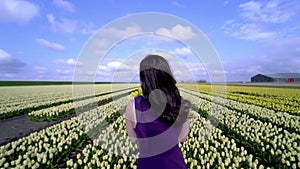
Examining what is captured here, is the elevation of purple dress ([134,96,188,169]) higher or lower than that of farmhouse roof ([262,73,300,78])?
lower

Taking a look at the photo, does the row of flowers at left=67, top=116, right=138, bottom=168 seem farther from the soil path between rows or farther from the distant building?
the distant building

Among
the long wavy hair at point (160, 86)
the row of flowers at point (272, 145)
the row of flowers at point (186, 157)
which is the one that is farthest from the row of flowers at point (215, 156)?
the long wavy hair at point (160, 86)

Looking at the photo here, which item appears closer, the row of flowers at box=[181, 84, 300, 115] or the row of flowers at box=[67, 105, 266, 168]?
the row of flowers at box=[67, 105, 266, 168]

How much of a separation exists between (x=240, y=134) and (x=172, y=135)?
5.80 meters

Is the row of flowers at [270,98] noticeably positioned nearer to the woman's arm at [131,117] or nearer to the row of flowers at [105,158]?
the row of flowers at [105,158]

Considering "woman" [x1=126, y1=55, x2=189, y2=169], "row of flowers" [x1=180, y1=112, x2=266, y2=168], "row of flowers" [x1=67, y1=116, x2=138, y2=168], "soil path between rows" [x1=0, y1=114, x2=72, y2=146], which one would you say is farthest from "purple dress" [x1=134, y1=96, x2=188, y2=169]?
"soil path between rows" [x1=0, y1=114, x2=72, y2=146]

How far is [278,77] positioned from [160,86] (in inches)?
3965

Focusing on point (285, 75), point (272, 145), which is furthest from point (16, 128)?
point (285, 75)

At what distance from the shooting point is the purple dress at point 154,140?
6.20 feet

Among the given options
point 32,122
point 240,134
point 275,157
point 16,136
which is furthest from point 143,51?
point 32,122

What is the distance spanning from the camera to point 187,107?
2154mm

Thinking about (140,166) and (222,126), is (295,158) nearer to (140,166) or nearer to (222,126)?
(222,126)

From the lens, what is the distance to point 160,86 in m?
1.95

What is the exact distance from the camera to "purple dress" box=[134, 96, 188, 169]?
6.20ft
